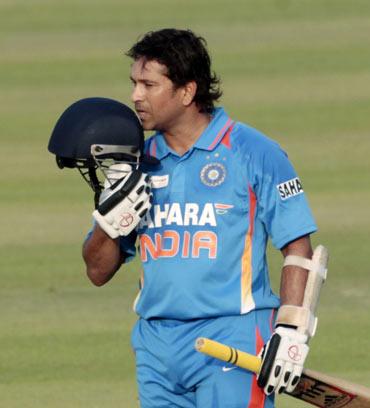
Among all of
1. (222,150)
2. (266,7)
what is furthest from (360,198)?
(222,150)

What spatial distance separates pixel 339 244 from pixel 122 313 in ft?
6.15

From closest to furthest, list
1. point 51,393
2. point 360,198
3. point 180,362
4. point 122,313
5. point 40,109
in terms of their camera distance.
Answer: point 180,362
point 51,393
point 122,313
point 360,198
point 40,109

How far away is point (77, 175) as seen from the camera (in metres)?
11.9

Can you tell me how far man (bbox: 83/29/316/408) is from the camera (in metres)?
5.40

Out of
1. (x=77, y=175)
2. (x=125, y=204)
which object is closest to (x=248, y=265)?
(x=125, y=204)

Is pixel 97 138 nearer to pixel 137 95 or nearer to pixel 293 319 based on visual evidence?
pixel 137 95

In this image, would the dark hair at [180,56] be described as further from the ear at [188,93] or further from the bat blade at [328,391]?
the bat blade at [328,391]

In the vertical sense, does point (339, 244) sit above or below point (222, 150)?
below

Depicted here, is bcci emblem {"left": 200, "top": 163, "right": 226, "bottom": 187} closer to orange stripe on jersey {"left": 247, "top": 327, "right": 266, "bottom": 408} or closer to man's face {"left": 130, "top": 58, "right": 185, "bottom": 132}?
man's face {"left": 130, "top": 58, "right": 185, "bottom": 132}

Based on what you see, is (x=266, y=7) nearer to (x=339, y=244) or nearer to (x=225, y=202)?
(x=339, y=244)

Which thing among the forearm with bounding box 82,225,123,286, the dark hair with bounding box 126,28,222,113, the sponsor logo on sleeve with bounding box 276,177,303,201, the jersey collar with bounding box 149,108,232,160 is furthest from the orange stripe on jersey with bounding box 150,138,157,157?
the sponsor logo on sleeve with bounding box 276,177,303,201

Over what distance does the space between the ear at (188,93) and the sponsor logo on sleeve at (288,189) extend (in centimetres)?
50

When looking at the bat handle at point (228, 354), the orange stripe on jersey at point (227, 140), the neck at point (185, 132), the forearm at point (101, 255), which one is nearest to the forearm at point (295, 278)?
the bat handle at point (228, 354)

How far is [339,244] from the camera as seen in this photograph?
10305mm
